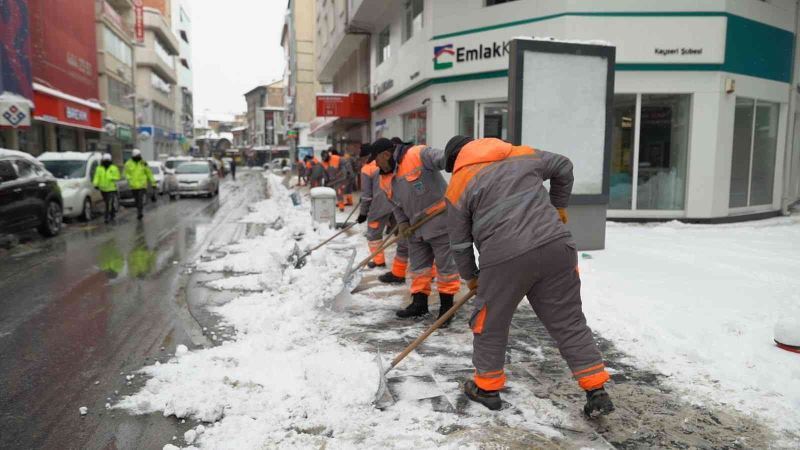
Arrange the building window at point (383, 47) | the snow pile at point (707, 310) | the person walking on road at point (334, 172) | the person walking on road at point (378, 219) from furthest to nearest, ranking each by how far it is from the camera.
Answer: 1. the building window at point (383, 47)
2. the person walking on road at point (334, 172)
3. the person walking on road at point (378, 219)
4. the snow pile at point (707, 310)

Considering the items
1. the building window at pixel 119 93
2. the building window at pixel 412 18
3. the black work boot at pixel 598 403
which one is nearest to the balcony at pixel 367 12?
the building window at pixel 412 18

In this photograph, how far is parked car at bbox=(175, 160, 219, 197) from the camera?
2278cm

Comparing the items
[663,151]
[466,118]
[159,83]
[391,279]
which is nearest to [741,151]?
[663,151]

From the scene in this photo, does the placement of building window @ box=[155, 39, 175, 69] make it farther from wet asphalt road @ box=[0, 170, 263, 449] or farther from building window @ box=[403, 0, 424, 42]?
wet asphalt road @ box=[0, 170, 263, 449]

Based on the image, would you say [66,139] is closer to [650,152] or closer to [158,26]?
[650,152]

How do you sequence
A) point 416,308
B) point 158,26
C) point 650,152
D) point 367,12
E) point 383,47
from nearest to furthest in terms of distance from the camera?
1. point 416,308
2. point 650,152
3. point 367,12
4. point 383,47
5. point 158,26

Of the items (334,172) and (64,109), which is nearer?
(334,172)

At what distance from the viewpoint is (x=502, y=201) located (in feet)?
11.0

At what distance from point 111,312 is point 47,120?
1888 centimetres

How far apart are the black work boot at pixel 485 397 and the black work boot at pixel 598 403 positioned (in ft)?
1.80

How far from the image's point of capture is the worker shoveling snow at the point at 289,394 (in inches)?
129

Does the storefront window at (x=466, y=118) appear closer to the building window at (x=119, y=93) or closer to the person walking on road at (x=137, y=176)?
the person walking on road at (x=137, y=176)

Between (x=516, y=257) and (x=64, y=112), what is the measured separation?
80.7 ft

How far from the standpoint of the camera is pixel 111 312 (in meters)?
6.15
